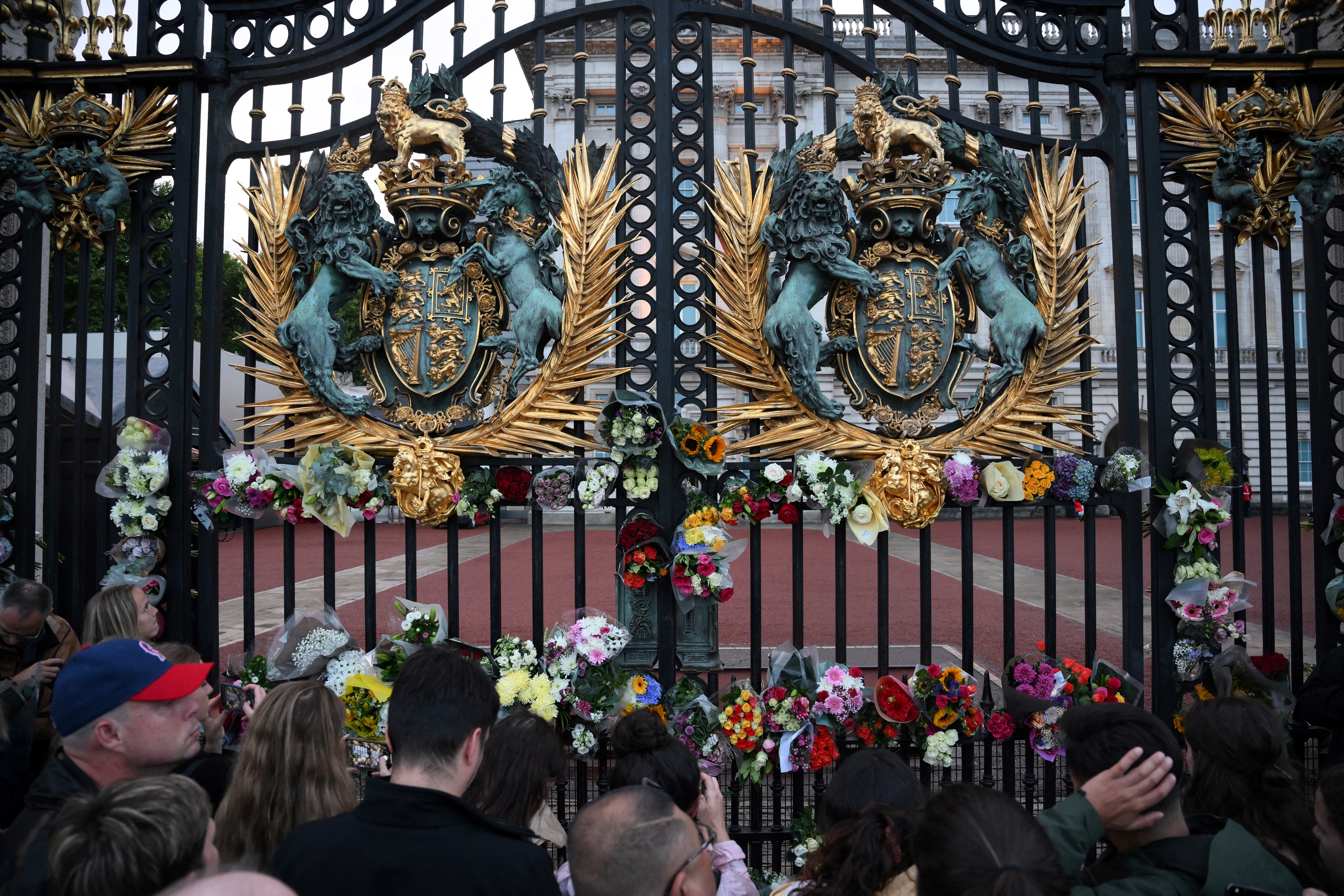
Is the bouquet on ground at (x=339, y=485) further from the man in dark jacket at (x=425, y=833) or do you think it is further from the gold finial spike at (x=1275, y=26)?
the gold finial spike at (x=1275, y=26)

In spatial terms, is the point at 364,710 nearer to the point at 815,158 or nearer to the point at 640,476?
the point at 640,476

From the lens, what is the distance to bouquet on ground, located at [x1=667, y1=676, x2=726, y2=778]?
14.1ft

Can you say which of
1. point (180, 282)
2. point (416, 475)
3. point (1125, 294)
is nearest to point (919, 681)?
point (1125, 294)

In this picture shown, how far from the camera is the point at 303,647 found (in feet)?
15.2

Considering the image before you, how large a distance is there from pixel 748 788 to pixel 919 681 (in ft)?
4.05

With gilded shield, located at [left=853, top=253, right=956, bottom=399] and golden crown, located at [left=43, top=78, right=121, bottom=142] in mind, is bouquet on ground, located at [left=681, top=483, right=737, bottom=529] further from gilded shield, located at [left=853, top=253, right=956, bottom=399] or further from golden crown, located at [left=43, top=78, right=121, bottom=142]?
golden crown, located at [left=43, top=78, right=121, bottom=142]

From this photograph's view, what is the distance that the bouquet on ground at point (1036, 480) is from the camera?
15.0 ft

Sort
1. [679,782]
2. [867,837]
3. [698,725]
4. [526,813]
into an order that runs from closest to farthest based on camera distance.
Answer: [867,837]
[526,813]
[679,782]
[698,725]

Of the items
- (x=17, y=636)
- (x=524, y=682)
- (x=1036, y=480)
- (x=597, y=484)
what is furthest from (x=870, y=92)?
(x=17, y=636)

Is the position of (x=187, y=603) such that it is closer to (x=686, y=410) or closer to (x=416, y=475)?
(x=416, y=475)

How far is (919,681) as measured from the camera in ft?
14.4

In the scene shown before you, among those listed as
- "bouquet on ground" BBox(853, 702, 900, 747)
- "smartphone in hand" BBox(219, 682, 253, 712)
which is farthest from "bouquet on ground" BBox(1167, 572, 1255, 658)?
"smartphone in hand" BBox(219, 682, 253, 712)

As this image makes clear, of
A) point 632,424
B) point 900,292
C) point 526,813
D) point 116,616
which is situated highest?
point 900,292

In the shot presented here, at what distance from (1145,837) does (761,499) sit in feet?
7.90
